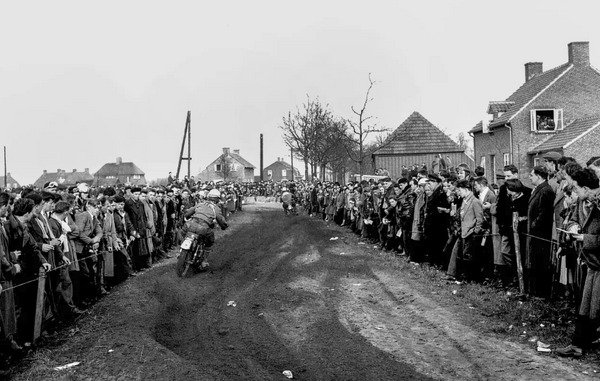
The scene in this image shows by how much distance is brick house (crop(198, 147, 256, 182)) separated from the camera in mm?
125312

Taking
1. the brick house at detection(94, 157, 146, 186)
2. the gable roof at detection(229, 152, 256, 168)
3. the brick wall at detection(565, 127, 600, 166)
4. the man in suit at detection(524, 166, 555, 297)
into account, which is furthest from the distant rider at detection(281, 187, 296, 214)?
the brick house at detection(94, 157, 146, 186)

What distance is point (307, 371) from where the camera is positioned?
6.59 meters

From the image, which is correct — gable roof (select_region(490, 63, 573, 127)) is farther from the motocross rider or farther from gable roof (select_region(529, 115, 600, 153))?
the motocross rider

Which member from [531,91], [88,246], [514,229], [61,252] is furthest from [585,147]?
[61,252]

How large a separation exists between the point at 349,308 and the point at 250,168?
129221mm

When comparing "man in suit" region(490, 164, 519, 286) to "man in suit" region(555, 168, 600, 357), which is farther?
"man in suit" region(490, 164, 519, 286)

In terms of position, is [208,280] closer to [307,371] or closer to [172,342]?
[172,342]

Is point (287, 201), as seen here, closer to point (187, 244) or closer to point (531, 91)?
point (531, 91)

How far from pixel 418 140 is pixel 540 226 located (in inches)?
1703

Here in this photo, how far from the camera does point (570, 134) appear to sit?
3616 centimetres

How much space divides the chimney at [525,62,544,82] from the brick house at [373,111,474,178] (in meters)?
8.92

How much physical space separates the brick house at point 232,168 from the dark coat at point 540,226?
113m

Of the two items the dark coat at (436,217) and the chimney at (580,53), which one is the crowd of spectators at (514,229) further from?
the chimney at (580,53)

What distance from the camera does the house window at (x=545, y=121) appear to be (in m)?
38.7
